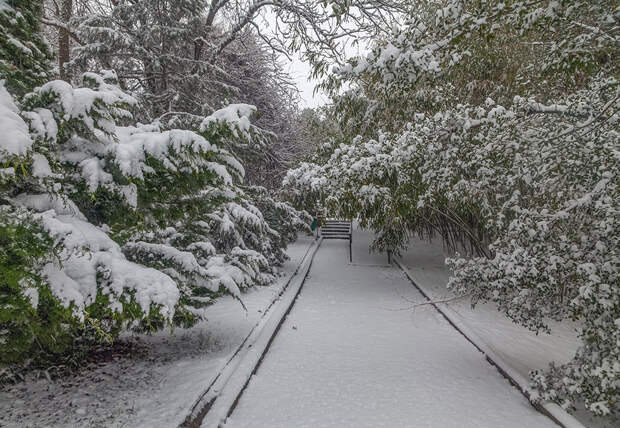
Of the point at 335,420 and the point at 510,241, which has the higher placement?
the point at 510,241

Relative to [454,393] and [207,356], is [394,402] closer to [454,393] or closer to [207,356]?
[454,393]

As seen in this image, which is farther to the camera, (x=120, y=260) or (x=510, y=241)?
(x=510, y=241)

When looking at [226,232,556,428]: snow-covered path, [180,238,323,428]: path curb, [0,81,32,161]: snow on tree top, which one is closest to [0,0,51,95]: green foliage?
[0,81,32,161]: snow on tree top

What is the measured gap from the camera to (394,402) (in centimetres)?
347

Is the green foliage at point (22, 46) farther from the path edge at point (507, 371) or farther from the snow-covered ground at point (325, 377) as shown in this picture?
the path edge at point (507, 371)

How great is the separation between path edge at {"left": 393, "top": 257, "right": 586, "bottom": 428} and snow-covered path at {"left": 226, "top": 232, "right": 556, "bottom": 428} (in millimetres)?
77

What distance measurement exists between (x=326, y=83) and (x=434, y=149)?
128 inches

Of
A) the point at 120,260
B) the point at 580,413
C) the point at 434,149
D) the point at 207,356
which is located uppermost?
the point at 434,149

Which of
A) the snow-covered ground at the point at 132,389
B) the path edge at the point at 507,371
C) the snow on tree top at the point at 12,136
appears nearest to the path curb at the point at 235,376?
the snow-covered ground at the point at 132,389

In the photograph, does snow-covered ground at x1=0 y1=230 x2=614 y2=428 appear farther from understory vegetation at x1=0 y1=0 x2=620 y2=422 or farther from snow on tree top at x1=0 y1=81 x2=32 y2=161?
snow on tree top at x1=0 y1=81 x2=32 y2=161

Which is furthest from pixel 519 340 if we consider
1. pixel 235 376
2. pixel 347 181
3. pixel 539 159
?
pixel 235 376

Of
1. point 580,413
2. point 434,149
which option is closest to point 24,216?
point 434,149

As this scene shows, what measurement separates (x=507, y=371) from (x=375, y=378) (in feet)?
4.80

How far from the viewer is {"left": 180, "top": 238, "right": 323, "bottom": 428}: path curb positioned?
2.96 metres
